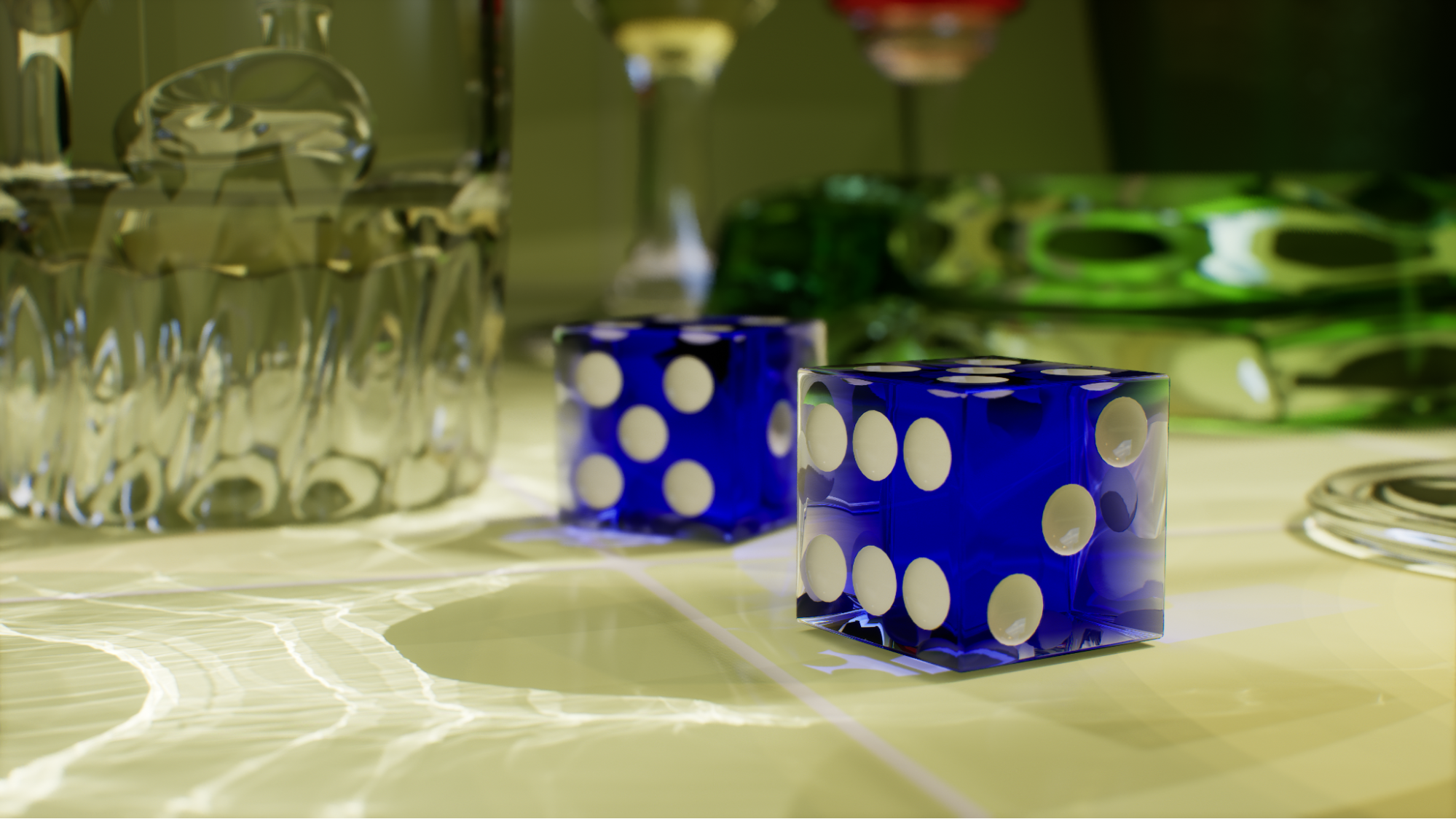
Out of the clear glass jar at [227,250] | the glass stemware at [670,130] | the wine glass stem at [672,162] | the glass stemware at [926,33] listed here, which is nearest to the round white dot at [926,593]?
the clear glass jar at [227,250]

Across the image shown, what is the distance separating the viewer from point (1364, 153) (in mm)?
1379

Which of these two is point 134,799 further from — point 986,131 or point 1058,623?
point 986,131

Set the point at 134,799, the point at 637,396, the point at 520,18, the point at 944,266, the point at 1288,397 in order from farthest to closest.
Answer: the point at 520,18 < the point at 944,266 < the point at 1288,397 < the point at 637,396 < the point at 134,799

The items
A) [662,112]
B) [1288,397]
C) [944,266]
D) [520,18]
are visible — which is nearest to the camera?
[1288,397]

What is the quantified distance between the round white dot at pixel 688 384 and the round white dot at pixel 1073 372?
0.57 feet

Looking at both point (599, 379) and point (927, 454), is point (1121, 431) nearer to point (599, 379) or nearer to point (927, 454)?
point (927, 454)

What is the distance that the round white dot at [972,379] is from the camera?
374 millimetres

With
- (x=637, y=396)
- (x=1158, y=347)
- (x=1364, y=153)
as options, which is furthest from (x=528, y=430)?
(x=1364, y=153)

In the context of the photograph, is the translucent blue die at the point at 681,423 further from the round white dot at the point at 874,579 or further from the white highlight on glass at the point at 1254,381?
the white highlight on glass at the point at 1254,381

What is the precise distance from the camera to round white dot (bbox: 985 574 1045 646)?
1.21 feet

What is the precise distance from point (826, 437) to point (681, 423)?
15 centimetres

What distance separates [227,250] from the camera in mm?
533

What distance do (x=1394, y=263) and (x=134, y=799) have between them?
865mm

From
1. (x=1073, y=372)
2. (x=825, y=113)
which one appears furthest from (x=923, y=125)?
(x=1073, y=372)
